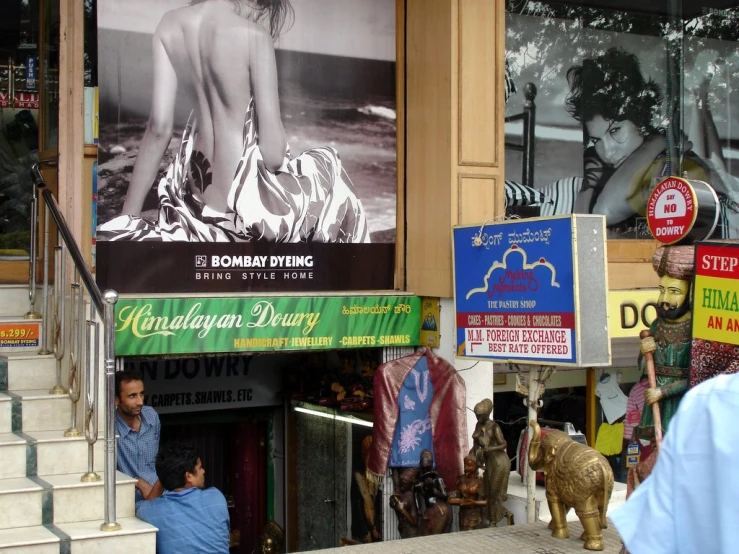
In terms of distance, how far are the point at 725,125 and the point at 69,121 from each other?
7.84 metres

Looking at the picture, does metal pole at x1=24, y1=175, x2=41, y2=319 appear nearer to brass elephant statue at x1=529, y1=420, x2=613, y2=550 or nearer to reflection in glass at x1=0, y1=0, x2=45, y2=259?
reflection in glass at x1=0, y1=0, x2=45, y2=259

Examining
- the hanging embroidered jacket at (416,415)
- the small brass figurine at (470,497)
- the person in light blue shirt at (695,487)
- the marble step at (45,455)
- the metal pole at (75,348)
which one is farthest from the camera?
the hanging embroidered jacket at (416,415)

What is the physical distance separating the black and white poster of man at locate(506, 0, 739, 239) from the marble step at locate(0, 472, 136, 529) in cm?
580

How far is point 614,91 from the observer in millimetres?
11156

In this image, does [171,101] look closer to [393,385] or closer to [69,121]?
[69,121]

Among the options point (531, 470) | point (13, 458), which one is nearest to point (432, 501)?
point (531, 470)

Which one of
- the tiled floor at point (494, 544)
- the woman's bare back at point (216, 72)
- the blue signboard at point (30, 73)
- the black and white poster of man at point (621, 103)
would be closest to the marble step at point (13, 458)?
the tiled floor at point (494, 544)

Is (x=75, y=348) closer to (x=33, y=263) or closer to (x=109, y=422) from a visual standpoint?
(x=109, y=422)

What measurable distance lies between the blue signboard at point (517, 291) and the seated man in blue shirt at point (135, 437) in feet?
9.00

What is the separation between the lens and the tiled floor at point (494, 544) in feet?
22.8

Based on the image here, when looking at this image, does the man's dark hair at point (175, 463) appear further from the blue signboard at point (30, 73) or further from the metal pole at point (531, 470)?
the blue signboard at point (30, 73)

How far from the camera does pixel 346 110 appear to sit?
933 centimetres

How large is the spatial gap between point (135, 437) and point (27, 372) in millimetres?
1008

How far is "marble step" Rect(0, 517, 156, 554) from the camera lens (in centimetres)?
557
